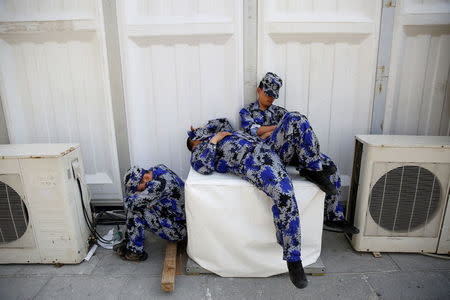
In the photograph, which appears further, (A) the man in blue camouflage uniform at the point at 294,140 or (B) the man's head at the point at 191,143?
(B) the man's head at the point at 191,143

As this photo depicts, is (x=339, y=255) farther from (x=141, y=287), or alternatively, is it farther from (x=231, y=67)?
(x=231, y=67)

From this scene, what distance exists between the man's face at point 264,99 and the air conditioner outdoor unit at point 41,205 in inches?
56.8

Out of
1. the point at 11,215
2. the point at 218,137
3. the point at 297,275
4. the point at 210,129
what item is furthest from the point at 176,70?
the point at 297,275

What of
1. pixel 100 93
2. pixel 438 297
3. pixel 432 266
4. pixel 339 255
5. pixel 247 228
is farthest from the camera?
pixel 100 93

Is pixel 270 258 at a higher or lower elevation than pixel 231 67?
lower

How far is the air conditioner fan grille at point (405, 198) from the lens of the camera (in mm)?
1935

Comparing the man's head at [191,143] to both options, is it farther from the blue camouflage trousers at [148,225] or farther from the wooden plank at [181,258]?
the wooden plank at [181,258]

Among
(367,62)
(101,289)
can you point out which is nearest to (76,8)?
(101,289)

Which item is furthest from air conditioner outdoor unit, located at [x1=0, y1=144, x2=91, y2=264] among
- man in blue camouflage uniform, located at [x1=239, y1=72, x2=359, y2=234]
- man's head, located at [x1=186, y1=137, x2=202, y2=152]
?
man in blue camouflage uniform, located at [x1=239, y1=72, x2=359, y2=234]

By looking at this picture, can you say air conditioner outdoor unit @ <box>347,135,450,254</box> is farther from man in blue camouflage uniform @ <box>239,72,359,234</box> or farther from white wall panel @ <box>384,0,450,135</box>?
white wall panel @ <box>384,0,450,135</box>

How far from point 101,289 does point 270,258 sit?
1103mm

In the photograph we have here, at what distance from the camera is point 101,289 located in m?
1.83

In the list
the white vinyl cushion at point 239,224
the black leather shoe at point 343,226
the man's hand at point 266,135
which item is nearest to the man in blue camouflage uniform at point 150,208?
the white vinyl cushion at point 239,224

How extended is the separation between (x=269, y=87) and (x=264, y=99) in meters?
0.10
